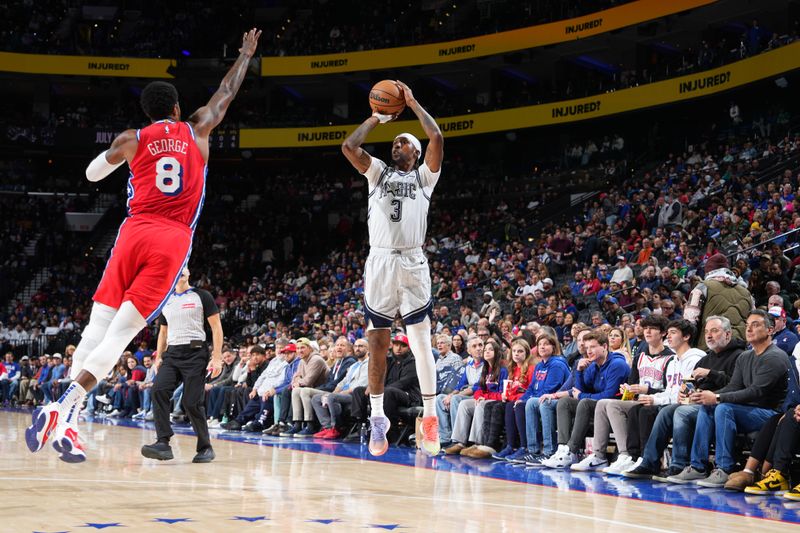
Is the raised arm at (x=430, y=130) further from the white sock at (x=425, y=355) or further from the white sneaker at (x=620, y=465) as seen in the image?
the white sneaker at (x=620, y=465)

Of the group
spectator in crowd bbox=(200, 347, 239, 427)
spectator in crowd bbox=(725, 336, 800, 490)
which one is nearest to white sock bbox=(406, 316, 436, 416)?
spectator in crowd bbox=(725, 336, 800, 490)

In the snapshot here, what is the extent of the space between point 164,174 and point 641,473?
487 cm

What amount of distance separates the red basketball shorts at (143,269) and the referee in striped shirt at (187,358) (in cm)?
331

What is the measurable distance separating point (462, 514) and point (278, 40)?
29.8 m

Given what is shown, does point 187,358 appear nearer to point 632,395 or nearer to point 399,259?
point 399,259

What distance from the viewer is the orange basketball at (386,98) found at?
635cm

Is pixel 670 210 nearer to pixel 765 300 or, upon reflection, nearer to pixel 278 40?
pixel 765 300

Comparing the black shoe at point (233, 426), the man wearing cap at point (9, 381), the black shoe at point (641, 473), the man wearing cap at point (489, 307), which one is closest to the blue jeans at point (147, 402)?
the black shoe at point (233, 426)

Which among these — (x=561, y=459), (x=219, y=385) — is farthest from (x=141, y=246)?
(x=219, y=385)

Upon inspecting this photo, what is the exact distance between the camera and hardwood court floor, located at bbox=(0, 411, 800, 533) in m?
5.16

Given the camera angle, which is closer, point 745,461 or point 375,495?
point 375,495

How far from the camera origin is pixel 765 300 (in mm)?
12531

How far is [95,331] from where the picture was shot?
539 centimetres

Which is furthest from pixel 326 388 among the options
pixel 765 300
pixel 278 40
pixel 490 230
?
pixel 278 40
